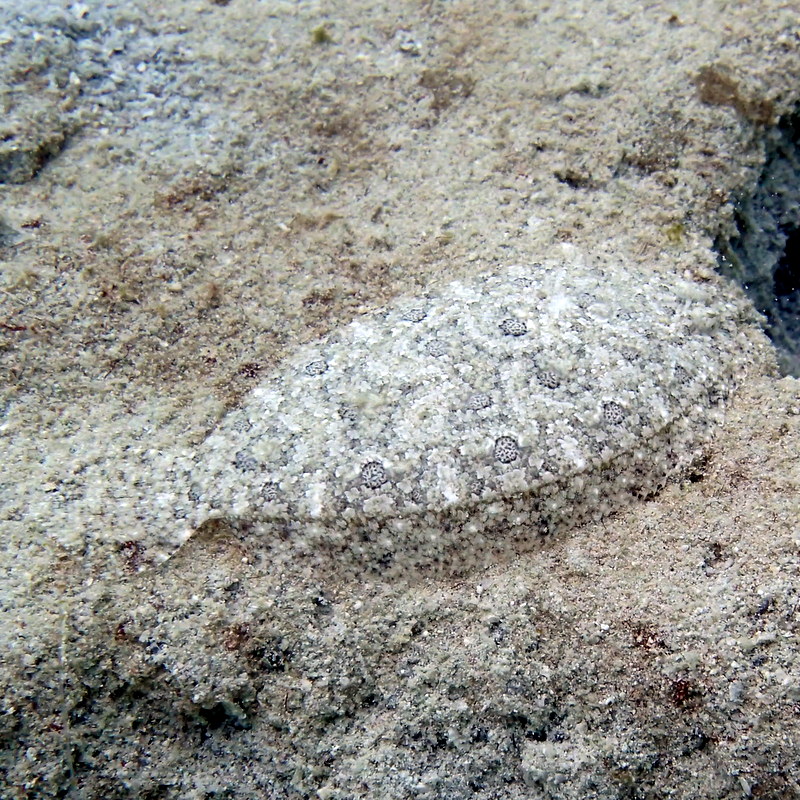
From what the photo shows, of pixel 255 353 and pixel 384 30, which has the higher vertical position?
pixel 384 30

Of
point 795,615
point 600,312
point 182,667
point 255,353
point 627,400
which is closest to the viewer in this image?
point 795,615

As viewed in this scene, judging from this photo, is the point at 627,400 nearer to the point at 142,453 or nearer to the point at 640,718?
the point at 640,718

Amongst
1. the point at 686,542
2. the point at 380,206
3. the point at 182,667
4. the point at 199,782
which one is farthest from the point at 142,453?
the point at 686,542

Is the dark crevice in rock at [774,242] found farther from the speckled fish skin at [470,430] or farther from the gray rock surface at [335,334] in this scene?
the speckled fish skin at [470,430]

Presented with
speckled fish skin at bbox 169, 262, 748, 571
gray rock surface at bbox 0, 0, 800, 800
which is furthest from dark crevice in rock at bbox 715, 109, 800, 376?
speckled fish skin at bbox 169, 262, 748, 571

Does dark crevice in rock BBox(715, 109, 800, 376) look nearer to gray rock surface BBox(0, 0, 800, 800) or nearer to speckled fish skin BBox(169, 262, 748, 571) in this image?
gray rock surface BBox(0, 0, 800, 800)

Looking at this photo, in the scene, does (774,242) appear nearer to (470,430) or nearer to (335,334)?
(470,430)
